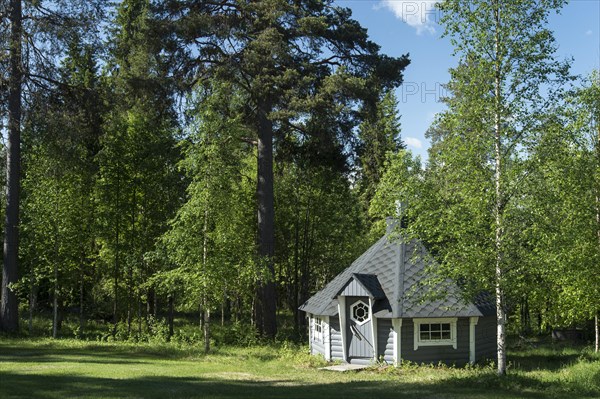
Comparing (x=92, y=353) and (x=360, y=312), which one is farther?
(x=360, y=312)

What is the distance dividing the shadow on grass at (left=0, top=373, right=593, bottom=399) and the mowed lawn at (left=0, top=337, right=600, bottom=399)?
21 mm

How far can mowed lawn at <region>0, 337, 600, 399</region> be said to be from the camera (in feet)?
42.0

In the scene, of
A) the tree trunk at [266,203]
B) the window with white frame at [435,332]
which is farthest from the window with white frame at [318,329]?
the window with white frame at [435,332]

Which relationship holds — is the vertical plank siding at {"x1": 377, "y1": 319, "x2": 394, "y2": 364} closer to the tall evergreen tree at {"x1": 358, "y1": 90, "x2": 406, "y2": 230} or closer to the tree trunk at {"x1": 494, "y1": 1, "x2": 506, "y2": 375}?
the tree trunk at {"x1": 494, "y1": 1, "x2": 506, "y2": 375}

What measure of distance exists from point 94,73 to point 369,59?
1955cm


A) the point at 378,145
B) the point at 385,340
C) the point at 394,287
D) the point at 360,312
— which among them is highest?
the point at 378,145

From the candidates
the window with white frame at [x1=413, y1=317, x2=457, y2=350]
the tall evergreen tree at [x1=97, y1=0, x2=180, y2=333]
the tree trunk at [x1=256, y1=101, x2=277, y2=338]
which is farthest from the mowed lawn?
the tall evergreen tree at [x1=97, y1=0, x2=180, y2=333]

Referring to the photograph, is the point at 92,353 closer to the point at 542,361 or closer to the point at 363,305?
the point at 363,305

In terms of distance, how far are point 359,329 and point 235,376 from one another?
571 cm

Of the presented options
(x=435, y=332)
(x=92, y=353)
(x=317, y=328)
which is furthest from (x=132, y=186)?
(x=435, y=332)

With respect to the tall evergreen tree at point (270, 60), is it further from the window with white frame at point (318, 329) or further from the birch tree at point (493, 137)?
the birch tree at point (493, 137)

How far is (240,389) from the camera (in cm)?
1357

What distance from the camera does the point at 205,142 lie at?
21.7 meters

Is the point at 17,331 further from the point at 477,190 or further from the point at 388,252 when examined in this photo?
the point at 477,190
